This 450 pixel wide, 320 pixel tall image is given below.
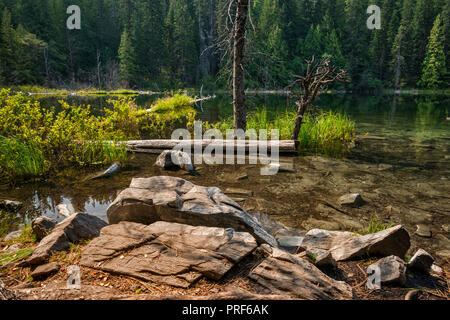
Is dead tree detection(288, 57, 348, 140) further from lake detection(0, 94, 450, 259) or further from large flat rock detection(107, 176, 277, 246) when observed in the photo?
large flat rock detection(107, 176, 277, 246)

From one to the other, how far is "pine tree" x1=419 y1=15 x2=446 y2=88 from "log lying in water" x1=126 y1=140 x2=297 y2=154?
204ft

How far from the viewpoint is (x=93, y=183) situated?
6359 millimetres

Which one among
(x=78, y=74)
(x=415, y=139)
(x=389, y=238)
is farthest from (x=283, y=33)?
(x=389, y=238)

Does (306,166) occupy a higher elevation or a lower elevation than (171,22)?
lower

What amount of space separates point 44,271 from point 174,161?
5080 millimetres

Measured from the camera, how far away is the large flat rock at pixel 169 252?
96.5 inches

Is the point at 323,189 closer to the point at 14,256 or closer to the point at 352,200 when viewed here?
the point at 352,200

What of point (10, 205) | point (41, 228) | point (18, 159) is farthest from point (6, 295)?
point (18, 159)

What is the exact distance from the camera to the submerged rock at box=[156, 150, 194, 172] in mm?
7551

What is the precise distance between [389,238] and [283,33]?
67536mm

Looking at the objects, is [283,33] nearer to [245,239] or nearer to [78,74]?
[78,74]

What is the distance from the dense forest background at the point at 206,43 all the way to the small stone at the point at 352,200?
48520mm

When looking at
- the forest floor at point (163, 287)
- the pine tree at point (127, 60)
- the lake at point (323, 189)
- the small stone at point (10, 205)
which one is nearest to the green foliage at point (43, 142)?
the lake at point (323, 189)

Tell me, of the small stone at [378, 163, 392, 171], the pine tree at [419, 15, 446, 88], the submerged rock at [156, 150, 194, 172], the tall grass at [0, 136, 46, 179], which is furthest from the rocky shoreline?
the pine tree at [419, 15, 446, 88]
